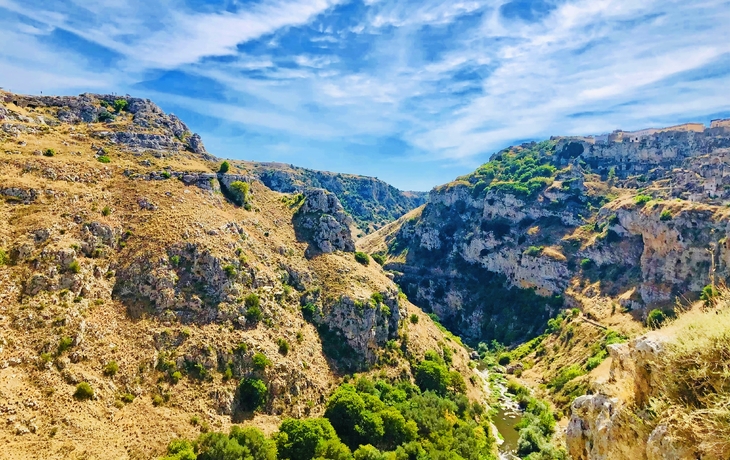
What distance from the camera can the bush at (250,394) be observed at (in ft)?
170

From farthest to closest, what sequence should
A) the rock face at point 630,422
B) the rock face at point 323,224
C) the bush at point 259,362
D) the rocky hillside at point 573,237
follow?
the rocky hillside at point 573,237
the rock face at point 323,224
the bush at point 259,362
the rock face at point 630,422

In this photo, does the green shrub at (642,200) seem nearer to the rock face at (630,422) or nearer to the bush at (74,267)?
the rock face at (630,422)

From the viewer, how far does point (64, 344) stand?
4369cm

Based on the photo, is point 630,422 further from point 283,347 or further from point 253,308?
point 253,308

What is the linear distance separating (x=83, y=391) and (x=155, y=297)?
1544cm

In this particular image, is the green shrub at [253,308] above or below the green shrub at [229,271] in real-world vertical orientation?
below

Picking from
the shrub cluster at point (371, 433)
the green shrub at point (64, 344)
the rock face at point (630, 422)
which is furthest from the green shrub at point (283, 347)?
the rock face at point (630, 422)

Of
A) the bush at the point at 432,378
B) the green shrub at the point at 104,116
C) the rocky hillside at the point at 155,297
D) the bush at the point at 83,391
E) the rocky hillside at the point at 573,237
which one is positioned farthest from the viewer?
the rocky hillside at the point at 573,237

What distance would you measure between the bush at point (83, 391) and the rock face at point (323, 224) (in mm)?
45755

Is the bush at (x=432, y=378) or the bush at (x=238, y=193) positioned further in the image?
the bush at (x=238, y=193)

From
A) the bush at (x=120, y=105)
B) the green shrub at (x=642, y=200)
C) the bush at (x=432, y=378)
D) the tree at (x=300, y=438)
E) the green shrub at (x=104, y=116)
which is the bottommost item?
the bush at (x=432, y=378)

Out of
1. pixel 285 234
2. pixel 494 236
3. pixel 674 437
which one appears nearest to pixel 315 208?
pixel 285 234

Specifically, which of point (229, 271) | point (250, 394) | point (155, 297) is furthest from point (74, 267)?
point (250, 394)

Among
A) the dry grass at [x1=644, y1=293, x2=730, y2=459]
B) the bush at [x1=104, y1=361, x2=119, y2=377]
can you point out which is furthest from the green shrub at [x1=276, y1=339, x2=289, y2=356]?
the dry grass at [x1=644, y1=293, x2=730, y2=459]
